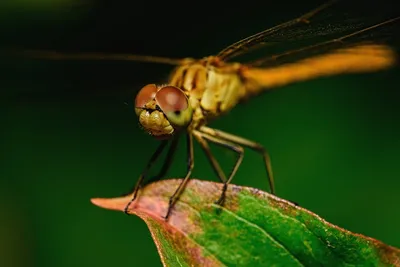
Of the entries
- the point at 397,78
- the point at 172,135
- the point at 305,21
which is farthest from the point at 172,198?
the point at 397,78

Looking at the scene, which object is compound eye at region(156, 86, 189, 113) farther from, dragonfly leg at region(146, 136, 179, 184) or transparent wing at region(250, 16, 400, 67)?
transparent wing at region(250, 16, 400, 67)

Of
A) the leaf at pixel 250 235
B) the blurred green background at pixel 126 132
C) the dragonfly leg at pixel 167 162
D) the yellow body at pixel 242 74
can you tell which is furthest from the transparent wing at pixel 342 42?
the leaf at pixel 250 235

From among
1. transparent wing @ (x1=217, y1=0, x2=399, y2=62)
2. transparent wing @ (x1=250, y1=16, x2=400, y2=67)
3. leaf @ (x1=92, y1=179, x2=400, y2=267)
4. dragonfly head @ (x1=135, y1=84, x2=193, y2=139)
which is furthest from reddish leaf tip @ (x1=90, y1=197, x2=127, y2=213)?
transparent wing @ (x1=250, y1=16, x2=400, y2=67)

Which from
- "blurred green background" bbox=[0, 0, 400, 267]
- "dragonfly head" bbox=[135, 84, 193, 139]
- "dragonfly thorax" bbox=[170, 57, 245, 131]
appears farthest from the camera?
"blurred green background" bbox=[0, 0, 400, 267]

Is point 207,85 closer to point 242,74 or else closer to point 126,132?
point 242,74

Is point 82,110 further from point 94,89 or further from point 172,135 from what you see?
point 172,135

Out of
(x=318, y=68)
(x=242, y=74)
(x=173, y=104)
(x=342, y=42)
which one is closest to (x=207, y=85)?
(x=242, y=74)

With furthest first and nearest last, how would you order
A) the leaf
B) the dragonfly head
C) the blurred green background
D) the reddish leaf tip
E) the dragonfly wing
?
the blurred green background < the dragonfly wing < the dragonfly head < the reddish leaf tip < the leaf

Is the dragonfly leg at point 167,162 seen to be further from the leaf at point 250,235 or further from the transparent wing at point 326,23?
the leaf at point 250,235
